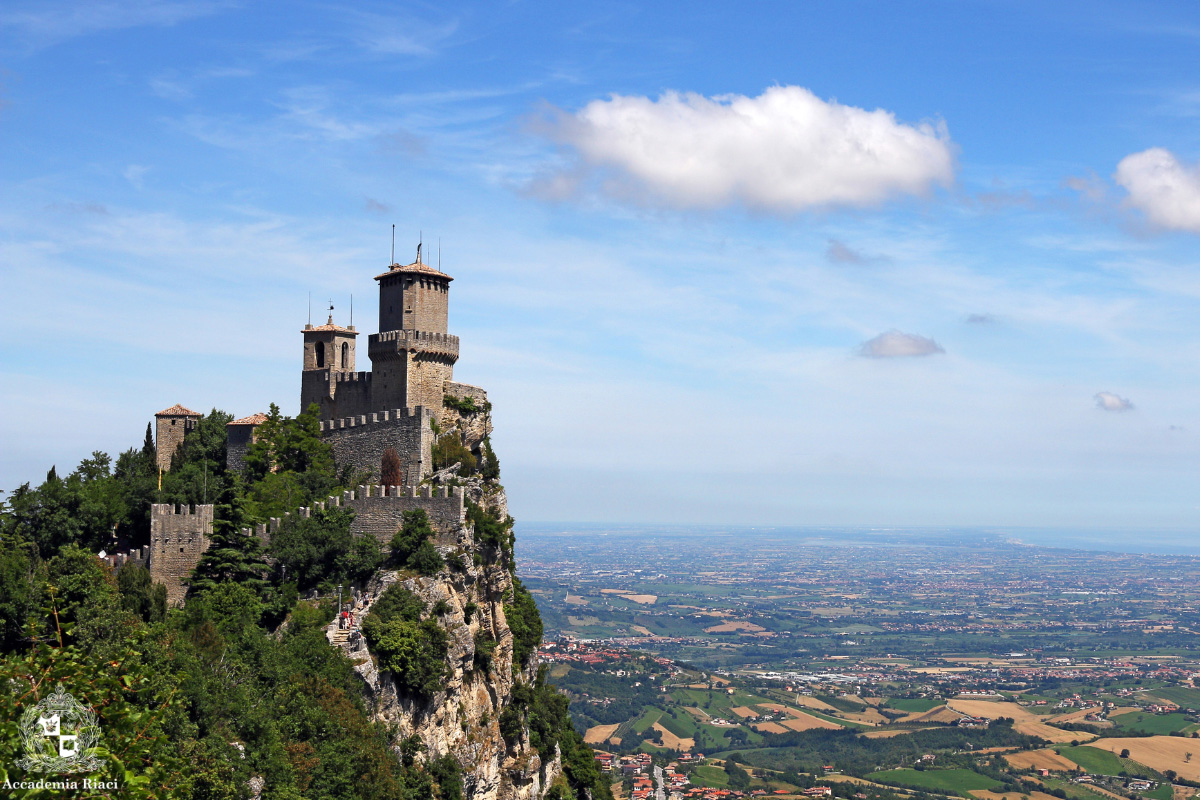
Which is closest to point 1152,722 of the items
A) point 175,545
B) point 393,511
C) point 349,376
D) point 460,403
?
point 460,403

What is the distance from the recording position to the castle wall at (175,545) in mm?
41969

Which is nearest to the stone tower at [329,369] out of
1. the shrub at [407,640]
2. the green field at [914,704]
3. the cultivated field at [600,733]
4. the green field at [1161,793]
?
the shrub at [407,640]

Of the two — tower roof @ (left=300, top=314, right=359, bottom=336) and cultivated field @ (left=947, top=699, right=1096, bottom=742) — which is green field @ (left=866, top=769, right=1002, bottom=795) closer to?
cultivated field @ (left=947, top=699, right=1096, bottom=742)

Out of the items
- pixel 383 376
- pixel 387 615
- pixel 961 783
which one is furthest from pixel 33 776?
pixel 961 783

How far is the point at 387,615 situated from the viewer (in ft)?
136

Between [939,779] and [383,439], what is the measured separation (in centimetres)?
10595

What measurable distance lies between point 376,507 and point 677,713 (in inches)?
5250

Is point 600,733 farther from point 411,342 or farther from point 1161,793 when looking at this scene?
point 411,342

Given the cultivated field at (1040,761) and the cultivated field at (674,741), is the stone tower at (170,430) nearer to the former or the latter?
the cultivated field at (674,741)

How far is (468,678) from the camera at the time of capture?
147 ft

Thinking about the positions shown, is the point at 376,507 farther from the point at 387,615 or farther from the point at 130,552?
the point at 130,552

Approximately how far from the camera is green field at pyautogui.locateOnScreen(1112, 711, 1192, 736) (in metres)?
162

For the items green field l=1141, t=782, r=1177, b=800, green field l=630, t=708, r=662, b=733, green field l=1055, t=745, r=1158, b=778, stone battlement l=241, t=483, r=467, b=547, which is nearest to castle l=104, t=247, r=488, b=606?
stone battlement l=241, t=483, r=467, b=547

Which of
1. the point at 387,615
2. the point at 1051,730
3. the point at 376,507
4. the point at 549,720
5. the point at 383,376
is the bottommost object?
the point at 1051,730
